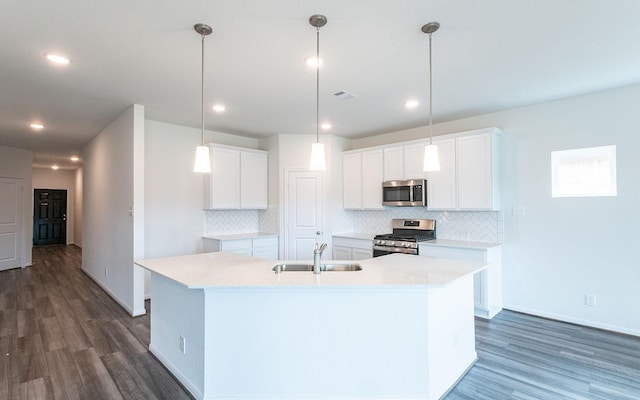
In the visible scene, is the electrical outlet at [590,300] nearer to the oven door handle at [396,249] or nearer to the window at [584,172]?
the window at [584,172]

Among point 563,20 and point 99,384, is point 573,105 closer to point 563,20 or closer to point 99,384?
point 563,20

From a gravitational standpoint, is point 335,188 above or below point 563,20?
below

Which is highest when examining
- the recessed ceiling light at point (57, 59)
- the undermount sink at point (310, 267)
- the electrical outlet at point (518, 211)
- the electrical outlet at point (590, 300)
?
the recessed ceiling light at point (57, 59)

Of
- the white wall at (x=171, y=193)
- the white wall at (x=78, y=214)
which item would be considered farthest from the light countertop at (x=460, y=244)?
the white wall at (x=78, y=214)

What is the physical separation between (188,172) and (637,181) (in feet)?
18.7

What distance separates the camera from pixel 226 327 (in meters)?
2.19

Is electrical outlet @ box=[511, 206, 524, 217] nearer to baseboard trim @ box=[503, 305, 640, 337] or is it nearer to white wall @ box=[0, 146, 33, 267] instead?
baseboard trim @ box=[503, 305, 640, 337]

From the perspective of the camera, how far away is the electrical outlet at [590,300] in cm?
360

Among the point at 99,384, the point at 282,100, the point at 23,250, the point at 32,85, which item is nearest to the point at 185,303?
the point at 99,384

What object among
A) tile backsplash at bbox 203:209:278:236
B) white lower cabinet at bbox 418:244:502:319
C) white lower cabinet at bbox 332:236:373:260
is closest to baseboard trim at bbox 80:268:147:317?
tile backsplash at bbox 203:209:278:236

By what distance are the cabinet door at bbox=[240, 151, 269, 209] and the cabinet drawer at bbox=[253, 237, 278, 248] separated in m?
0.60

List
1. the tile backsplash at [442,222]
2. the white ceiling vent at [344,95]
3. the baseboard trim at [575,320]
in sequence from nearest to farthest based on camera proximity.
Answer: the baseboard trim at [575,320], the white ceiling vent at [344,95], the tile backsplash at [442,222]

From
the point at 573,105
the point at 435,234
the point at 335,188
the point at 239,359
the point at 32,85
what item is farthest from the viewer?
the point at 335,188

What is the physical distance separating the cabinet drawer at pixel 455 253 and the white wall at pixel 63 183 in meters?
11.9
